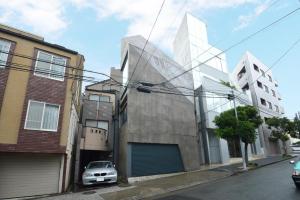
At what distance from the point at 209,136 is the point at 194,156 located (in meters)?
5.64

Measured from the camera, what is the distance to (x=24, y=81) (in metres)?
11.3

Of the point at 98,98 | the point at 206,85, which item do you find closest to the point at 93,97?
the point at 98,98

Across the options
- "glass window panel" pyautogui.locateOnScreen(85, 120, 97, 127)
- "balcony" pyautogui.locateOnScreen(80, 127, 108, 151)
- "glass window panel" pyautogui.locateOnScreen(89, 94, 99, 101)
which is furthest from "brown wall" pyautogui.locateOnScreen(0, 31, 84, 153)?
"glass window panel" pyautogui.locateOnScreen(89, 94, 99, 101)

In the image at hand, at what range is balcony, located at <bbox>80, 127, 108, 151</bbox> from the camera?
16.2m

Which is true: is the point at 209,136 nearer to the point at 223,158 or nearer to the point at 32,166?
the point at 223,158

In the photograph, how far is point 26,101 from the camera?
11078 mm

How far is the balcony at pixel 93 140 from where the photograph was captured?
16.2m

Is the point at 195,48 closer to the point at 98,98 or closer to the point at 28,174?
the point at 98,98

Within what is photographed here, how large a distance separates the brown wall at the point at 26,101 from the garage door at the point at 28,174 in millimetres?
1059

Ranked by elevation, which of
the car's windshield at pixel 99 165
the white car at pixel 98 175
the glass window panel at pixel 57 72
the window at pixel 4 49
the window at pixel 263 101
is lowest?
the white car at pixel 98 175

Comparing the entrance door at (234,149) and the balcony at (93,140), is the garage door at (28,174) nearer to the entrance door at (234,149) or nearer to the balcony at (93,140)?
the balcony at (93,140)

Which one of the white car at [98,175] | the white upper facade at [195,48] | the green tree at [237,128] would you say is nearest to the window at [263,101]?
the white upper facade at [195,48]

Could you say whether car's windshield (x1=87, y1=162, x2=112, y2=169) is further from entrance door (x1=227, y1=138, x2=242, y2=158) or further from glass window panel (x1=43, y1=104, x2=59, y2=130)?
entrance door (x1=227, y1=138, x2=242, y2=158)

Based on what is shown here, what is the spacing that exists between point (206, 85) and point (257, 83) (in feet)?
54.8
